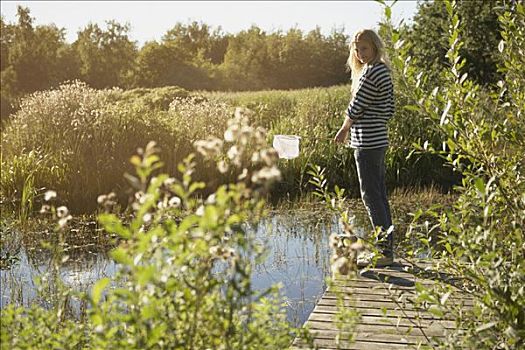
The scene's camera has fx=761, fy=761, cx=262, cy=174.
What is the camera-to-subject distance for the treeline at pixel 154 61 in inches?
1070

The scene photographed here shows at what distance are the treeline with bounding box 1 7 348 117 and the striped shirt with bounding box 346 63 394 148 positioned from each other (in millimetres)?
17165

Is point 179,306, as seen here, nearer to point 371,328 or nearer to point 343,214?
point 343,214

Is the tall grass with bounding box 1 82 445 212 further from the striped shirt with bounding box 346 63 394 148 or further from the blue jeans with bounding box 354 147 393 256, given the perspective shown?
the striped shirt with bounding box 346 63 394 148

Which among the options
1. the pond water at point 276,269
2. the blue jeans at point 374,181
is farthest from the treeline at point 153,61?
the blue jeans at point 374,181

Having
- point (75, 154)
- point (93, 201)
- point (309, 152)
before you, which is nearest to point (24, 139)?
point (75, 154)

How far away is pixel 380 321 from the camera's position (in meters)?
3.79

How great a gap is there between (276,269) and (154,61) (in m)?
25.5

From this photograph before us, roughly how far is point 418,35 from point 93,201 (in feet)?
25.3

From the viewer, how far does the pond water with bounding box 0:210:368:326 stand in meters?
5.04

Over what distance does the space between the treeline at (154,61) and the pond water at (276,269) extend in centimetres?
1490

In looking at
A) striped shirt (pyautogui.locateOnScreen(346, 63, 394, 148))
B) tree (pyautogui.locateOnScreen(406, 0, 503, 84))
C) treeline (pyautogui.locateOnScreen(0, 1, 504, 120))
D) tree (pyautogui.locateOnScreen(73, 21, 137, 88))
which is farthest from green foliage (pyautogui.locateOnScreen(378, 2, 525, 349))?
tree (pyautogui.locateOnScreen(73, 21, 137, 88))

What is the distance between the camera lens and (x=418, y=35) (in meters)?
13.9

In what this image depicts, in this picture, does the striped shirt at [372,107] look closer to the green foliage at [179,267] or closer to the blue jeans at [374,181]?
the blue jeans at [374,181]

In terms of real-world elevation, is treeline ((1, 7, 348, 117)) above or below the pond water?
above
